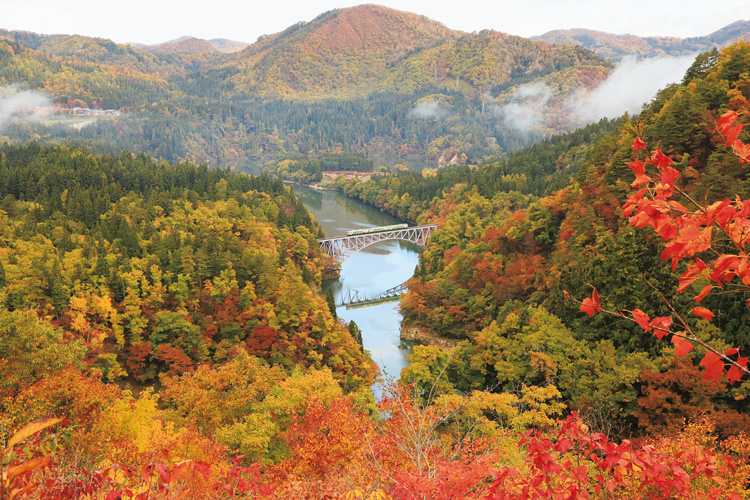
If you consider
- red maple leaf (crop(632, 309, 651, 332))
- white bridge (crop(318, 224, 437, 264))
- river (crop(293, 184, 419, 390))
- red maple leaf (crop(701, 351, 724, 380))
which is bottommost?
river (crop(293, 184, 419, 390))

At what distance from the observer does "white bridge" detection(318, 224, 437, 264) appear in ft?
186

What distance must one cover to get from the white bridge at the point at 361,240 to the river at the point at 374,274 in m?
1.73

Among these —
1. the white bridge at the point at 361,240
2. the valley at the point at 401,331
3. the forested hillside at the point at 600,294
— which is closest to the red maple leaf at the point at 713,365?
the valley at the point at 401,331

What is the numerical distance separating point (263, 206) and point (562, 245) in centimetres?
3479

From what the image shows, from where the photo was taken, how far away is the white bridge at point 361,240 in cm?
5675

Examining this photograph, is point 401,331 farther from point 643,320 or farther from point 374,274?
point 643,320

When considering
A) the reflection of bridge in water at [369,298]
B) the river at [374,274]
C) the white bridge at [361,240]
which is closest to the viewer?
the river at [374,274]

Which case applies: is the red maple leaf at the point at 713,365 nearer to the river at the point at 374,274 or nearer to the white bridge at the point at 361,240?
the river at the point at 374,274

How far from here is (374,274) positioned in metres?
56.5

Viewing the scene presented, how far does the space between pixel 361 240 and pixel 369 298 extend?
11.5 m

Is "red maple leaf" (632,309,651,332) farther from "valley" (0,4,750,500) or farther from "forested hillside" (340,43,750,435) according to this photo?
"forested hillside" (340,43,750,435)

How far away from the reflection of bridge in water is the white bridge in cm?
687

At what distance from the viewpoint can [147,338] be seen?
2959 centimetres

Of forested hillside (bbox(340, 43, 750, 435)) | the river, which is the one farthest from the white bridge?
forested hillside (bbox(340, 43, 750, 435))
